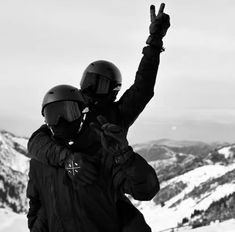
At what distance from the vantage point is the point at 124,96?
5613mm

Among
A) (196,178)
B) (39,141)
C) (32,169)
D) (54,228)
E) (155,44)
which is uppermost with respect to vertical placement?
(155,44)

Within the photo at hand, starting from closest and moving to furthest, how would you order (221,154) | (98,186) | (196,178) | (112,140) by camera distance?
(112,140), (98,186), (196,178), (221,154)

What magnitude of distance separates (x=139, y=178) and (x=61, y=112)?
1099mm

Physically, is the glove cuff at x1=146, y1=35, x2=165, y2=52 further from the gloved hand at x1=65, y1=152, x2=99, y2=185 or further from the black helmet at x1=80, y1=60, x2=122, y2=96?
the gloved hand at x1=65, y1=152, x2=99, y2=185

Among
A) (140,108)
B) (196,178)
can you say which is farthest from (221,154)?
(140,108)

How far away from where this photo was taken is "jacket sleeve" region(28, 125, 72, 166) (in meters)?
4.12

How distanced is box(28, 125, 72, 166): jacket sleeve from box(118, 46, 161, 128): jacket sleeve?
1.16 metres

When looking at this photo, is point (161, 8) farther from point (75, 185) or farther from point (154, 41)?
point (75, 185)

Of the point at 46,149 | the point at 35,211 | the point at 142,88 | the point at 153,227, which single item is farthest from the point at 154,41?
the point at 153,227

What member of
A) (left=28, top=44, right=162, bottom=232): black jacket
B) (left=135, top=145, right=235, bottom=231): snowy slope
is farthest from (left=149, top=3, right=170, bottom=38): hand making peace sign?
(left=135, top=145, right=235, bottom=231): snowy slope

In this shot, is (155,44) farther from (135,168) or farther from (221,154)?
(221,154)

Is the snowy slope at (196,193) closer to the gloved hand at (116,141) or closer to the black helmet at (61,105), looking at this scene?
the black helmet at (61,105)

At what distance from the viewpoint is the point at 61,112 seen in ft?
13.9

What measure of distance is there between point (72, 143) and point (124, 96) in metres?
1.51
